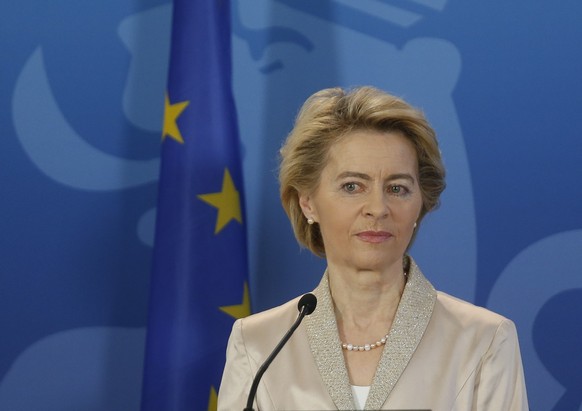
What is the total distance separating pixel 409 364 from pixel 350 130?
1.95 ft

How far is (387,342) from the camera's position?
2389mm

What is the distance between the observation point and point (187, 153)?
2904 millimetres

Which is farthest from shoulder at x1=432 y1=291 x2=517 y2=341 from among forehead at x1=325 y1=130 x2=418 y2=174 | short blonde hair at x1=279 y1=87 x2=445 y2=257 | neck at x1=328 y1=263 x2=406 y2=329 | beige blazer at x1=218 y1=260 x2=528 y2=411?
forehead at x1=325 y1=130 x2=418 y2=174

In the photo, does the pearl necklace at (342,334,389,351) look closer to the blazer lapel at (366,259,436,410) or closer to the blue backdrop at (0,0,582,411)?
the blazer lapel at (366,259,436,410)

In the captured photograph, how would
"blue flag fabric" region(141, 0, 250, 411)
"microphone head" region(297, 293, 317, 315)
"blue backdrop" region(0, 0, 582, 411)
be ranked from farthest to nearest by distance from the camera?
"blue backdrop" region(0, 0, 582, 411) < "blue flag fabric" region(141, 0, 250, 411) < "microphone head" region(297, 293, 317, 315)

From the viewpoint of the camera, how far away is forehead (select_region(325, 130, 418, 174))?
2.43 metres

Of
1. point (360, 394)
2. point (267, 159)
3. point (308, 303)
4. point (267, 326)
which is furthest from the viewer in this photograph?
point (267, 159)

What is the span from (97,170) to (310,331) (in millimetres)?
1102

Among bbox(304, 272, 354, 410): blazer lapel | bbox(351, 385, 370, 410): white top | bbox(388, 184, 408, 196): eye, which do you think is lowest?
bbox(351, 385, 370, 410): white top

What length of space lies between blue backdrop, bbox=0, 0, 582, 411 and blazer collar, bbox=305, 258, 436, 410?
30.0 inches

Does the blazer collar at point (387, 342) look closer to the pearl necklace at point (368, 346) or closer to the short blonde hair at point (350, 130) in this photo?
the pearl necklace at point (368, 346)

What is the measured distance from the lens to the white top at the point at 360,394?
7.64 ft

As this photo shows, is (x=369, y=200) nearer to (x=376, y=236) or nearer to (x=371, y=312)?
(x=376, y=236)

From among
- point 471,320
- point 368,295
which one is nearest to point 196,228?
point 368,295
